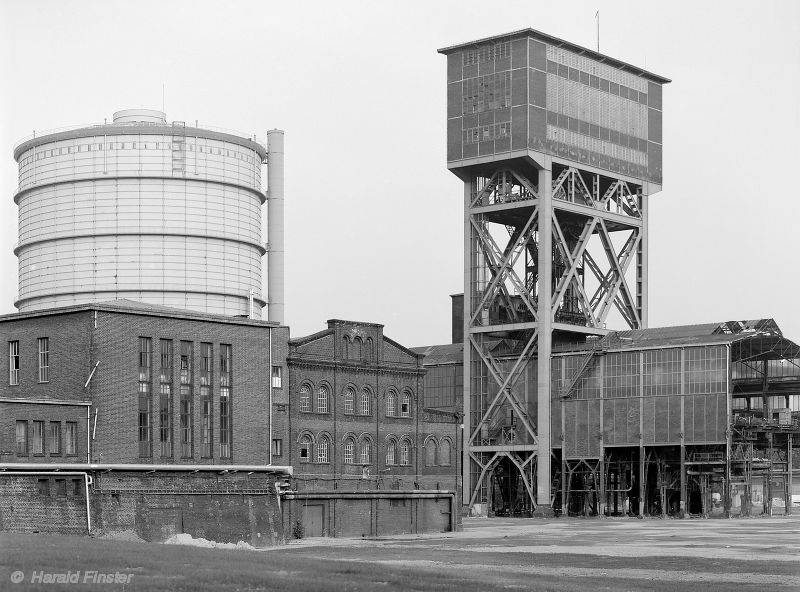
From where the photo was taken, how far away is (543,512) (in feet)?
363

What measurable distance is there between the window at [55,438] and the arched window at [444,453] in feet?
126

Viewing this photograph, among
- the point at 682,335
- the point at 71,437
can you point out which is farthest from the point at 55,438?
the point at 682,335

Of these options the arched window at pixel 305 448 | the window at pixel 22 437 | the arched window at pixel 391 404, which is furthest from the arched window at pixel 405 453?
the window at pixel 22 437

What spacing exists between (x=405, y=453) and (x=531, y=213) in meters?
24.9

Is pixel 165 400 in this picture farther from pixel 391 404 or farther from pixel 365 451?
pixel 391 404

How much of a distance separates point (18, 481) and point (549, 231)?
189 feet

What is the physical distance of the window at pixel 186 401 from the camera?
8294 cm

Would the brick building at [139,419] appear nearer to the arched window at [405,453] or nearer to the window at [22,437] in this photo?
the window at [22,437]

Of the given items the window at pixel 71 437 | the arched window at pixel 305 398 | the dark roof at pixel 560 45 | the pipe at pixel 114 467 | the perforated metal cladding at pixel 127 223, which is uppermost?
the dark roof at pixel 560 45

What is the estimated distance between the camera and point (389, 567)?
44750 millimetres

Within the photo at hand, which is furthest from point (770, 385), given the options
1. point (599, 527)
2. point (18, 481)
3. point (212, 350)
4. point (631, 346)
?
point (18, 481)

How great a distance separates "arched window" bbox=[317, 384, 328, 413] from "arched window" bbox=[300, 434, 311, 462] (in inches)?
87.4

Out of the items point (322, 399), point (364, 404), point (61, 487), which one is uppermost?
point (322, 399)

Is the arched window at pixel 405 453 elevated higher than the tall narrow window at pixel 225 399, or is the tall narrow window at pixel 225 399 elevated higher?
the tall narrow window at pixel 225 399
